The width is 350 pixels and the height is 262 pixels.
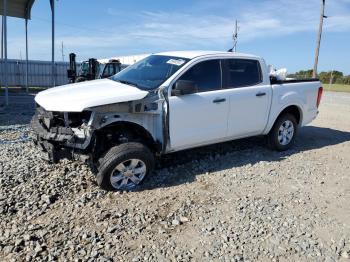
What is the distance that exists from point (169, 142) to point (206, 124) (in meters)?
0.74

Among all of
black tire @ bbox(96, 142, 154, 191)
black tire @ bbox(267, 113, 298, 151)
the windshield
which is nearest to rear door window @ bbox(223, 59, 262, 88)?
the windshield

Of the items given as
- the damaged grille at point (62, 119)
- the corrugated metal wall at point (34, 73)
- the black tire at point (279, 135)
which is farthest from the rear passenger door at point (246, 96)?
the corrugated metal wall at point (34, 73)

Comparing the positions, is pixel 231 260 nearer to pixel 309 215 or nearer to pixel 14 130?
pixel 309 215

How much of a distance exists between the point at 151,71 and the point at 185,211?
8.02 feet

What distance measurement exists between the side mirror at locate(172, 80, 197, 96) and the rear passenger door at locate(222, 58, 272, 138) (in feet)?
2.95

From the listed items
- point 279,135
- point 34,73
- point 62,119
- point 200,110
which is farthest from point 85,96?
point 34,73

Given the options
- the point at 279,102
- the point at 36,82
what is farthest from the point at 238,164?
the point at 36,82

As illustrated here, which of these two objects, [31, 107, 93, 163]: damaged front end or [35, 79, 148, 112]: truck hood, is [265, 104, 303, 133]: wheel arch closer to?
[35, 79, 148, 112]: truck hood

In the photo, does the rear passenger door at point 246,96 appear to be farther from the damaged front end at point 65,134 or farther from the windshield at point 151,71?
the damaged front end at point 65,134

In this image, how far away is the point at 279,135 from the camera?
6.89 m

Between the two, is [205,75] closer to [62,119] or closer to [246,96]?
[246,96]

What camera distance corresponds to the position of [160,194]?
473 centimetres

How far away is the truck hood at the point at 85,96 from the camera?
4422 mm

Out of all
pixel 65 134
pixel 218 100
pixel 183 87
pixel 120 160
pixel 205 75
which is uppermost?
pixel 205 75
